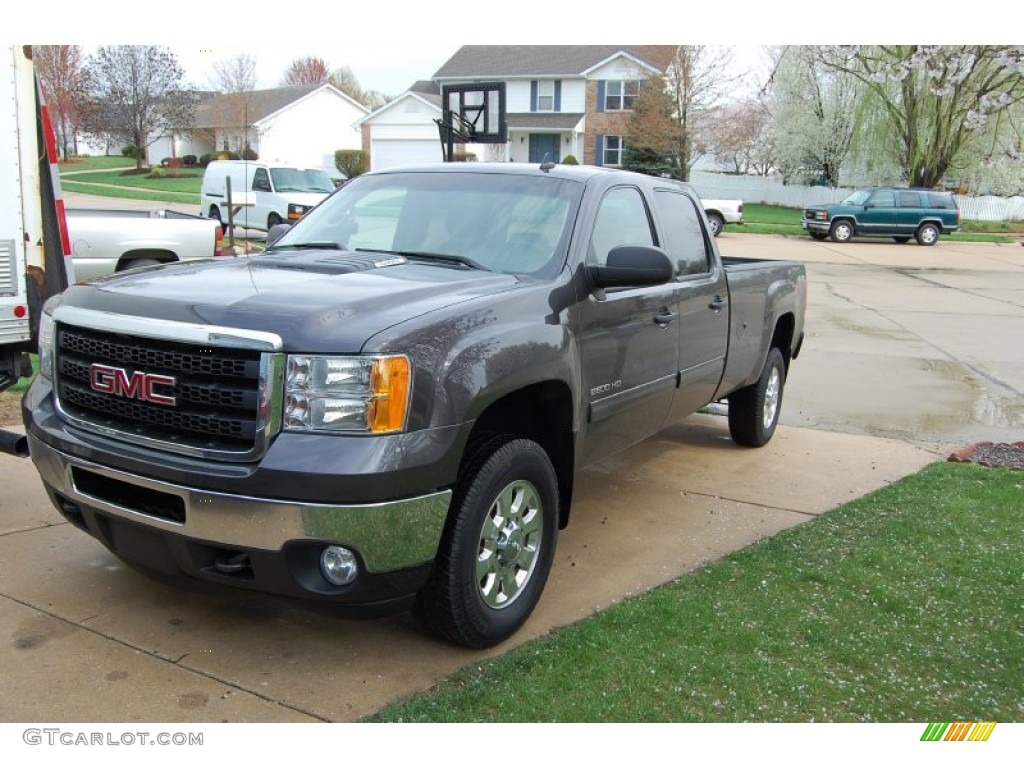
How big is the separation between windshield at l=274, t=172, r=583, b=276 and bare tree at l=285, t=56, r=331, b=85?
88316 millimetres

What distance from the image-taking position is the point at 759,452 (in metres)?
7.25

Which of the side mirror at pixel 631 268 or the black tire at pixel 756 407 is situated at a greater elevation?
the side mirror at pixel 631 268

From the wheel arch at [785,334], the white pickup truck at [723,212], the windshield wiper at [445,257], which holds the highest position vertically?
the windshield wiper at [445,257]

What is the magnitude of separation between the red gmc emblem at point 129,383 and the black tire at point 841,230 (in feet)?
102

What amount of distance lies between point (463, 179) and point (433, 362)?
189 centimetres

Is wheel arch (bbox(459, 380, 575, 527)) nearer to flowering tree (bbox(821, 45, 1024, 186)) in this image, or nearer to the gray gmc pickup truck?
the gray gmc pickup truck

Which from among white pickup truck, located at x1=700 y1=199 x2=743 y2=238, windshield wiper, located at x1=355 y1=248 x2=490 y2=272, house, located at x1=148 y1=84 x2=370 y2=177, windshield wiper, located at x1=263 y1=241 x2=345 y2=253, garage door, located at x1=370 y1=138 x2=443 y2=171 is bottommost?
white pickup truck, located at x1=700 y1=199 x2=743 y2=238

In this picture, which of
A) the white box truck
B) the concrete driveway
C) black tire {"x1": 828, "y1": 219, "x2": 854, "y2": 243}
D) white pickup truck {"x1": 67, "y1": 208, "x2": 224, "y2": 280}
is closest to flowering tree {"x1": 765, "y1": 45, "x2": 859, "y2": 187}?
black tire {"x1": 828, "y1": 219, "x2": 854, "y2": 243}

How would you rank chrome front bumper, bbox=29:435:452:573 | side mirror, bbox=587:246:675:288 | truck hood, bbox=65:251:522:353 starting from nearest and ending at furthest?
chrome front bumper, bbox=29:435:452:573, truck hood, bbox=65:251:522:353, side mirror, bbox=587:246:675:288

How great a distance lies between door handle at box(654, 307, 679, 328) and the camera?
16.6ft

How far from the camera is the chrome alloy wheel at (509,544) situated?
377 cm

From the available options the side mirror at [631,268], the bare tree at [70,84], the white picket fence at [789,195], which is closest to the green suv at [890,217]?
the white picket fence at [789,195]

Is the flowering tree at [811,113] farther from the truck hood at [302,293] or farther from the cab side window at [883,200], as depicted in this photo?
the truck hood at [302,293]

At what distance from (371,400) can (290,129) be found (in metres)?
56.3
